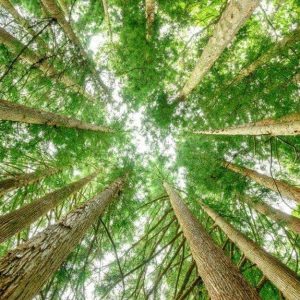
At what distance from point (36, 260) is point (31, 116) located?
354 cm

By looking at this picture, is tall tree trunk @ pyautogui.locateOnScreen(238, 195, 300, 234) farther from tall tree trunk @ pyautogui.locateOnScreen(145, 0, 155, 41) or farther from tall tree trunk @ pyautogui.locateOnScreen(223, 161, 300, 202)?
tall tree trunk @ pyautogui.locateOnScreen(145, 0, 155, 41)

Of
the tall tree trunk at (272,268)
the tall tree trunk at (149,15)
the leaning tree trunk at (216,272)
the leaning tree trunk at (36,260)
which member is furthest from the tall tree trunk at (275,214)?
the leaning tree trunk at (36,260)

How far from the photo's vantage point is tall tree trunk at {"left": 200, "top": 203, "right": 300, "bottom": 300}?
3.61 metres

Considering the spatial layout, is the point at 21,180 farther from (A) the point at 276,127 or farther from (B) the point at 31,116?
(A) the point at 276,127

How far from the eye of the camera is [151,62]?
270 inches

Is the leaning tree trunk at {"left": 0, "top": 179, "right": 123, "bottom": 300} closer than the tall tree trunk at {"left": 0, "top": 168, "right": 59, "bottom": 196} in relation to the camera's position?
Yes

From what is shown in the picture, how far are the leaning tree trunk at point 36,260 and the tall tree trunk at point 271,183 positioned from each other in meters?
Answer: 5.23

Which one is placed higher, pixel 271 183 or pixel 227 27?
pixel 227 27

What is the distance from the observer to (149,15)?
20.2 ft

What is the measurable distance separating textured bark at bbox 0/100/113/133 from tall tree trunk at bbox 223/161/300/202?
529 cm

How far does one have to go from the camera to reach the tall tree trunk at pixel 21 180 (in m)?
Answer: 6.79

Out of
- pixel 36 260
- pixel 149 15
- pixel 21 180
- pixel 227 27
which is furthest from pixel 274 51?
pixel 21 180

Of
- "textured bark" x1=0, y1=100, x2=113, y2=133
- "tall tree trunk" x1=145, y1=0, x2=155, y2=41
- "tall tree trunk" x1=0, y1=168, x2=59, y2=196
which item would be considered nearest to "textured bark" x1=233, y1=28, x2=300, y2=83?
"tall tree trunk" x1=145, y1=0, x2=155, y2=41

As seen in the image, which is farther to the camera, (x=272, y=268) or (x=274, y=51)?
(x=274, y=51)
